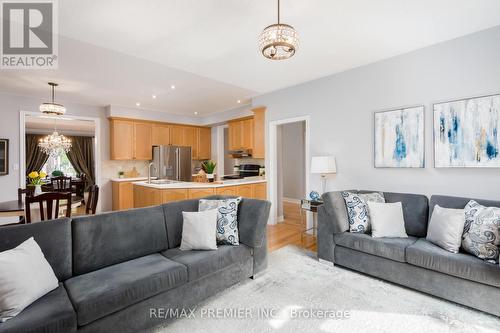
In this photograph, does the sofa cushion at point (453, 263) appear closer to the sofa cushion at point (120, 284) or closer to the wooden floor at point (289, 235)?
the wooden floor at point (289, 235)

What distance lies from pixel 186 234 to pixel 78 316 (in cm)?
107

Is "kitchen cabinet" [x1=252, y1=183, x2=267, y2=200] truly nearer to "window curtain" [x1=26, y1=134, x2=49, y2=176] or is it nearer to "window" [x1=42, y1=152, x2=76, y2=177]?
"window" [x1=42, y1=152, x2=76, y2=177]

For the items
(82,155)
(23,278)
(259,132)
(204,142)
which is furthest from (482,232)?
(82,155)

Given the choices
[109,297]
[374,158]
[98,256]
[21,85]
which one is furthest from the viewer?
[21,85]

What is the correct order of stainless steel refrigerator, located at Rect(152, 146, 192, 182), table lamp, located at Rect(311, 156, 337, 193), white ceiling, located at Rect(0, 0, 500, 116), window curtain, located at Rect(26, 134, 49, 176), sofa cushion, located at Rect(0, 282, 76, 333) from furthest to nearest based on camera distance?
window curtain, located at Rect(26, 134, 49, 176) < stainless steel refrigerator, located at Rect(152, 146, 192, 182) < table lamp, located at Rect(311, 156, 337, 193) < white ceiling, located at Rect(0, 0, 500, 116) < sofa cushion, located at Rect(0, 282, 76, 333)

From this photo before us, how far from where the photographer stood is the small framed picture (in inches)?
183

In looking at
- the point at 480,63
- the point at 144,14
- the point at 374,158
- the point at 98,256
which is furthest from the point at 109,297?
the point at 480,63

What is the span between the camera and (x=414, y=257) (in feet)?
7.64

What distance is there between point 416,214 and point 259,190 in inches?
114

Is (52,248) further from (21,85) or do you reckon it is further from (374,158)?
(21,85)

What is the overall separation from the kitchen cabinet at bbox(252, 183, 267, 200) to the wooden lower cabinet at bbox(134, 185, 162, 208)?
6.17 feet

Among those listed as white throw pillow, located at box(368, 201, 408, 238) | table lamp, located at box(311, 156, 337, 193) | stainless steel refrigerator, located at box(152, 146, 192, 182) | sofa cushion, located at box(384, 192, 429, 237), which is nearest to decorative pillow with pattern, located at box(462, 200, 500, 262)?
sofa cushion, located at box(384, 192, 429, 237)

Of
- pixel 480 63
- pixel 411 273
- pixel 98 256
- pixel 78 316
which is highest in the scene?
pixel 480 63

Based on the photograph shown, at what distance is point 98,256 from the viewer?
203 centimetres
